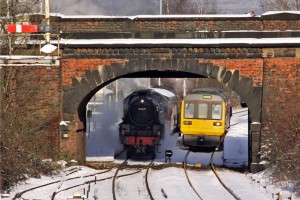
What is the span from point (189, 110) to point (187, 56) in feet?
17.0

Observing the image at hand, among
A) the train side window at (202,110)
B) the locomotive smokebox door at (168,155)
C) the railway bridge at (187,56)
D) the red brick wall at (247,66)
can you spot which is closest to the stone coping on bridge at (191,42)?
the railway bridge at (187,56)

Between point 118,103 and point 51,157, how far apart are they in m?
32.2

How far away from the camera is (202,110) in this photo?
89.1 feet

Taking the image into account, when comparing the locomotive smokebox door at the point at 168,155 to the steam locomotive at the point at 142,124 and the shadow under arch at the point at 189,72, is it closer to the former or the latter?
the steam locomotive at the point at 142,124

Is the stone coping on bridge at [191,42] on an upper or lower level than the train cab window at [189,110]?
upper

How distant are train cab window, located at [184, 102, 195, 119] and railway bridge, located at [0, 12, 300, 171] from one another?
15.3 ft

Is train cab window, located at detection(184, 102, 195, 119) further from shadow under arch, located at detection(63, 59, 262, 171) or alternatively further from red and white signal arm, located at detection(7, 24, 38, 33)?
red and white signal arm, located at detection(7, 24, 38, 33)

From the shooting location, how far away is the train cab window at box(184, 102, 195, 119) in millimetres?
27344

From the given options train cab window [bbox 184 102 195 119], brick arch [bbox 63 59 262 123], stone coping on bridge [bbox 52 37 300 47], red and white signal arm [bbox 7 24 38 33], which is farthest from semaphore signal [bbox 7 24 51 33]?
train cab window [bbox 184 102 195 119]

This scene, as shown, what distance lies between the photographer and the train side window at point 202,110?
89.0ft

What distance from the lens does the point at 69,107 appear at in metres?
23.3

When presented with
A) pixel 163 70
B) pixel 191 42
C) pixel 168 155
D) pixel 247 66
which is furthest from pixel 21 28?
pixel 168 155

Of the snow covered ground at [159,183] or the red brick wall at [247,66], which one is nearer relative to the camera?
the snow covered ground at [159,183]

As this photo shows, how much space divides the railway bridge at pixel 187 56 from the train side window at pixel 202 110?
426 cm
